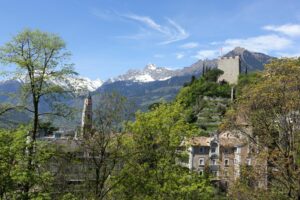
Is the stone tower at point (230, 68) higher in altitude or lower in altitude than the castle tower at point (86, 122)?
higher

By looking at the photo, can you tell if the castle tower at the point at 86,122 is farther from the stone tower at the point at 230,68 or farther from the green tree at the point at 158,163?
the stone tower at the point at 230,68

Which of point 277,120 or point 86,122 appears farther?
point 86,122

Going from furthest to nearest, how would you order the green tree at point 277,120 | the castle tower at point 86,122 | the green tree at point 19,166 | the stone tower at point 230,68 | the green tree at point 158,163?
the stone tower at point 230,68 < the green tree at point 158,163 < the castle tower at point 86,122 < the green tree at point 277,120 < the green tree at point 19,166

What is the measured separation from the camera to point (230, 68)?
511 feet

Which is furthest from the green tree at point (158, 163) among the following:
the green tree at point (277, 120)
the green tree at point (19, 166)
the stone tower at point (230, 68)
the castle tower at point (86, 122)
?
the stone tower at point (230, 68)

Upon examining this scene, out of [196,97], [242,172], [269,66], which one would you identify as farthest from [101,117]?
[196,97]

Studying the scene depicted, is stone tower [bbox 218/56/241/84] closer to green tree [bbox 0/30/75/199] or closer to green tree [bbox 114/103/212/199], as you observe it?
green tree [bbox 114/103/212/199]

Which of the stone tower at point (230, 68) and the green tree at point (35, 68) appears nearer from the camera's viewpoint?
the green tree at point (35, 68)

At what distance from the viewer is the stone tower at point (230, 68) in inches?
6009

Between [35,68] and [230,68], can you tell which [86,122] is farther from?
[230,68]

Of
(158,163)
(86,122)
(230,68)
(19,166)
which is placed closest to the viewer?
(19,166)

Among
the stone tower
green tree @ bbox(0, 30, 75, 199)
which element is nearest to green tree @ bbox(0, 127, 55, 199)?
green tree @ bbox(0, 30, 75, 199)

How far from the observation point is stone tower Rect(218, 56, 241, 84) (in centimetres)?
15262

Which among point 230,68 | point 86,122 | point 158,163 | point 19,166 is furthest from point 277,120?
point 230,68
